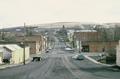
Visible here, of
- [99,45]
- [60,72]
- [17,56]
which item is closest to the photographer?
[60,72]

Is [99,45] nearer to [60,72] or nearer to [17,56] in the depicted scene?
[17,56]

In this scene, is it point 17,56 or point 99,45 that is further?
point 99,45

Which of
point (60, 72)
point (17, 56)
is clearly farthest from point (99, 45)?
point (60, 72)

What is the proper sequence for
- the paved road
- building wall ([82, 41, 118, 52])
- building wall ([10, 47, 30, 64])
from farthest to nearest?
building wall ([82, 41, 118, 52])
building wall ([10, 47, 30, 64])
the paved road

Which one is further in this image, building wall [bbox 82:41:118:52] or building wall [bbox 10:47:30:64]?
building wall [bbox 82:41:118:52]

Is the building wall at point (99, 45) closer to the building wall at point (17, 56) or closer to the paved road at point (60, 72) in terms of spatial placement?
the building wall at point (17, 56)

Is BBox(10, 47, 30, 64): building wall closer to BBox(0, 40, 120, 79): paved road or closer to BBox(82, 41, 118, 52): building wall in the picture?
BBox(0, 40, 120, 79): paved road

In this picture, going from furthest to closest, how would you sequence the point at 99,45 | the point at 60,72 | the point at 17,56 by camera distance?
the point at 99,45
the point at 17,56
the point at 60,72

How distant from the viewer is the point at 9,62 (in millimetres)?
76375

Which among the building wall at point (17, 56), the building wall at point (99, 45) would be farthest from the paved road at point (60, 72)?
the building wall at point (99, 45)

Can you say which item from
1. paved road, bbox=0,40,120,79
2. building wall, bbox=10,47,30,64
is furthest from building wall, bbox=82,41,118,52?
paved road, bbox=0,40,120,79

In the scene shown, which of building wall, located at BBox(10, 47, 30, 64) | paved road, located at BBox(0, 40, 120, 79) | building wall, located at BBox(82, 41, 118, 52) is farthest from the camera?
building wall, located at BBox(82, 41, 118, 52)

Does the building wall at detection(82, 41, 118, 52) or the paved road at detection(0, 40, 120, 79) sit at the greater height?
the building wall at detection(82, 41, 118, 52)

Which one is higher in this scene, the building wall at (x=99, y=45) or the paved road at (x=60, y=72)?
the building wall at (x=99, y=45)
